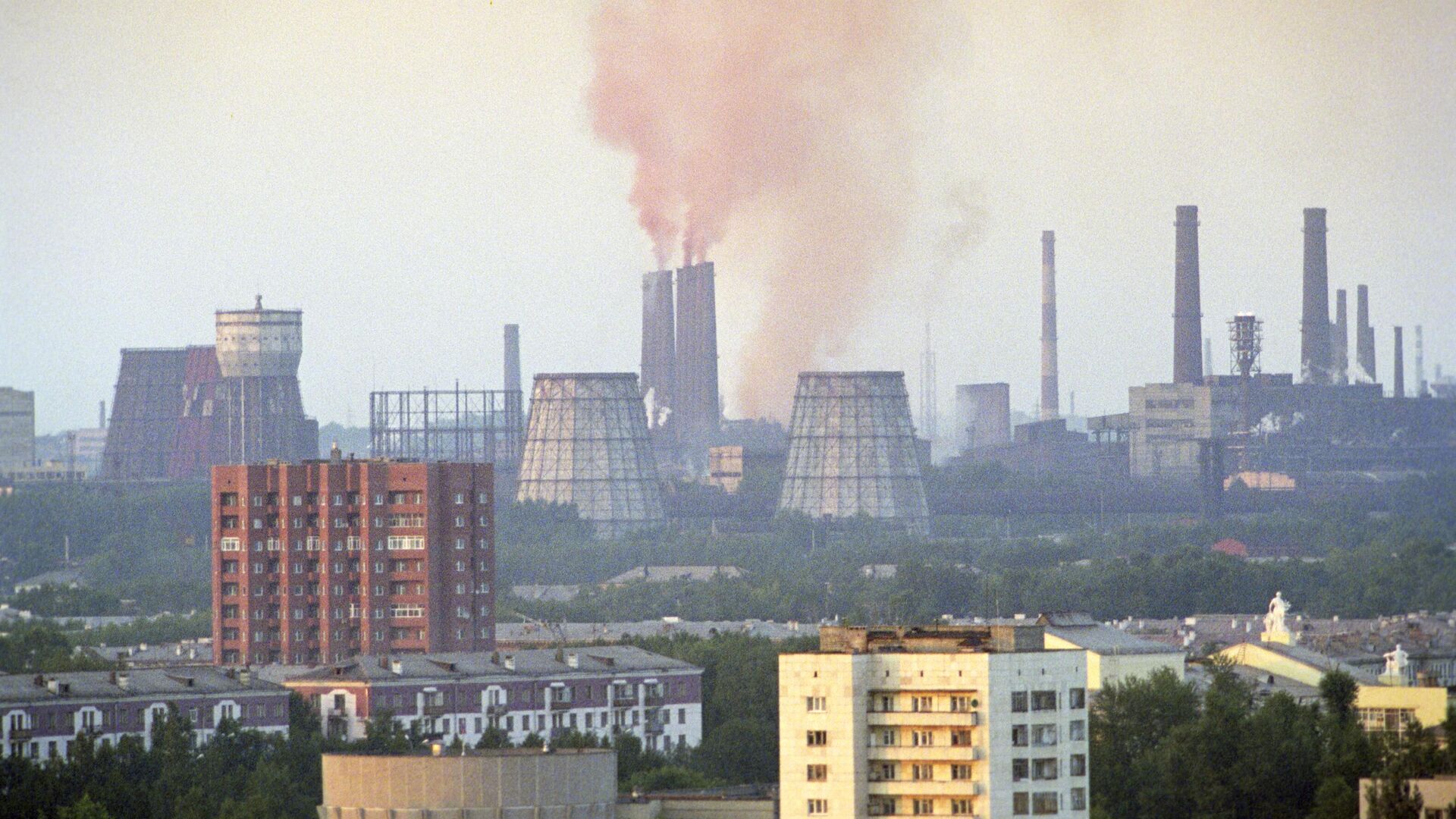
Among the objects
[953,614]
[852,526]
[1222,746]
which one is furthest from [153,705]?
[852,526]

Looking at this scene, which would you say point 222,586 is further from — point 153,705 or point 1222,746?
point 1222,746

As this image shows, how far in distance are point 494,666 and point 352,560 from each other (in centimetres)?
1421

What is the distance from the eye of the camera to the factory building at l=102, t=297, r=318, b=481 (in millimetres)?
165750

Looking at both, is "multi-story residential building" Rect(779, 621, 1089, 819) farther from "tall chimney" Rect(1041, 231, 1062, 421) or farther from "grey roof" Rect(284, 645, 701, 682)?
"tall chimney" Rect(1041, 231, 1062, 421)

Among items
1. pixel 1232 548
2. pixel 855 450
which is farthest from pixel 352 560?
pixel 855 450

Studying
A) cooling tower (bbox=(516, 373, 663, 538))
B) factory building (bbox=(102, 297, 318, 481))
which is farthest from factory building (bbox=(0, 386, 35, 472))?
cooling tower (bbox=(516, 373, 663, 538))

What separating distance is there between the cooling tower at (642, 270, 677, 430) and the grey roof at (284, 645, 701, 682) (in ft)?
309

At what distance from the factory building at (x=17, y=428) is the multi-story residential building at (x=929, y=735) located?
14432cm

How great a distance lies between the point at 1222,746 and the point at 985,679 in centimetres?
1256

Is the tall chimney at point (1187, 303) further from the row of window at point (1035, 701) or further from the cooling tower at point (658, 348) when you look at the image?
the row of window at point (1035, 701)

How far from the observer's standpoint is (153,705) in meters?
69.4

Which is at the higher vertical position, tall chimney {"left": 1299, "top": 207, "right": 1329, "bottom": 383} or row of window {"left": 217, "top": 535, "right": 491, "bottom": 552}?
tall chimney {"left": 1299, "top": 207, "right": 1329, "bottom": 383}

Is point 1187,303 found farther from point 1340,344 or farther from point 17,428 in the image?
point 17,428

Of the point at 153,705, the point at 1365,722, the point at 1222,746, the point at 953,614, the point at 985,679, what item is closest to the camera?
the point at 985,679
